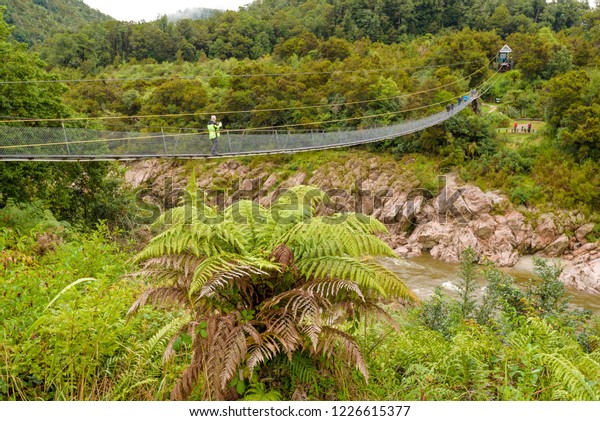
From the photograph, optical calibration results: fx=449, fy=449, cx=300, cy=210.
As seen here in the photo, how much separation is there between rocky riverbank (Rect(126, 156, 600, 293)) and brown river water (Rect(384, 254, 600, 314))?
0.33 metres

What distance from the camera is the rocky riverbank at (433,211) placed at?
1366cm

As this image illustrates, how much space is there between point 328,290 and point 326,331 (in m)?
0.14

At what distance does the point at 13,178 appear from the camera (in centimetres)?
795

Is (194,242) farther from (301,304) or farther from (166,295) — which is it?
(301,304)

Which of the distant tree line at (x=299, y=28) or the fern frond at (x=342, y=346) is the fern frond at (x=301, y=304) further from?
the distant tree line at (x=299, y=28)

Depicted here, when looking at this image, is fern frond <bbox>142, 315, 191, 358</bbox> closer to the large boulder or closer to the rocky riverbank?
the rocky riverbank

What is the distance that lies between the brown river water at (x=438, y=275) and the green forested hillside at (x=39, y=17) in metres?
39.5

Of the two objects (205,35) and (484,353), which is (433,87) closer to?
(484,353)

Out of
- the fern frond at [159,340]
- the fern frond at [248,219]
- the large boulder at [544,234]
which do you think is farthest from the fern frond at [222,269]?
the large boulder at [544,234]

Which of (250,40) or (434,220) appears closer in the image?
(434,220)

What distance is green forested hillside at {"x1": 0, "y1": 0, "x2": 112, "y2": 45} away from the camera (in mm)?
46312

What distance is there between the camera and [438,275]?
1243cm

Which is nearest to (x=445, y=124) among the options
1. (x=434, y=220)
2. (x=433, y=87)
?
(x=433, y=87)

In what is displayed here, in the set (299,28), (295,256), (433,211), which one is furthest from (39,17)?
(295,256)
